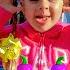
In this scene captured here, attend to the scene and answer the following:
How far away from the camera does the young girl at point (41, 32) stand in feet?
4.21

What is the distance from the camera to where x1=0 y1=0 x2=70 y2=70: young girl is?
4.21ft

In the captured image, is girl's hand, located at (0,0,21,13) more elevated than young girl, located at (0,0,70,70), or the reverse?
girl's hand, located at (0,0,21,13)

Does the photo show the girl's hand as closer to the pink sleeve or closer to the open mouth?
the pink sleeve

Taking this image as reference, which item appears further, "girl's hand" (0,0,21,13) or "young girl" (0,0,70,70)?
"girl's hand" (0,0,21,13)

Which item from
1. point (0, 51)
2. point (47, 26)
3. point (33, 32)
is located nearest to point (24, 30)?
point (33, 32)

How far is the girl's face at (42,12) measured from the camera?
4.14 ft

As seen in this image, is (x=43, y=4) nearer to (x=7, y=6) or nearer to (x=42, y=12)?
(x=42, y=12)

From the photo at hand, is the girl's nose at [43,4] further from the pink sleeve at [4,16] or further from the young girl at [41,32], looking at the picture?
the pink sleeve at [4,16]

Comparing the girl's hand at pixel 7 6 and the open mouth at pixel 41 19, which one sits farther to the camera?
the girl's hand at pixel 7 6

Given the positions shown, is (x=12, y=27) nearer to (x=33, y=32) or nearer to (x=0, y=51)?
(x=33, y=32)

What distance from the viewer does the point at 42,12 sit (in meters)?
1.25

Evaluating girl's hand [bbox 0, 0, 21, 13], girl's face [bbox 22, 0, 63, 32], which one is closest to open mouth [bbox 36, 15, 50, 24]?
girl's face [bbox 22, 0, 63, 32]

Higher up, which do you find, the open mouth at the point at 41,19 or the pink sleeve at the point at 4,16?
the pink sleeve at the point at 4,16

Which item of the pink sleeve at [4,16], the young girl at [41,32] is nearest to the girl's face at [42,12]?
the young girl at [41,32]
